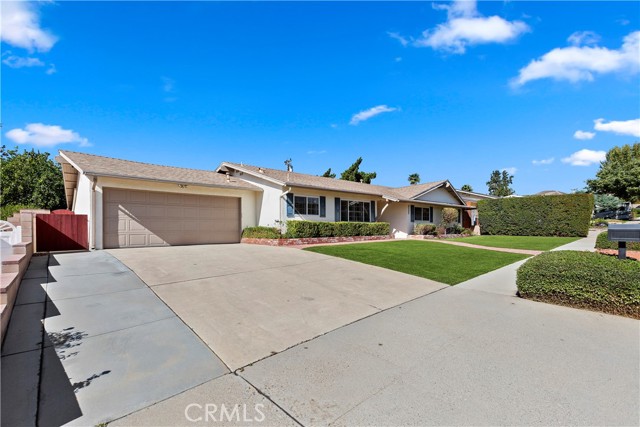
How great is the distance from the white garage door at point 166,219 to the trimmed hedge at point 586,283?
41.9 ft

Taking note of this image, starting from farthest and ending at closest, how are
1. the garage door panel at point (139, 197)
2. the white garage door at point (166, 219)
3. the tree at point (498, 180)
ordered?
the tree at point (498, 180), the garage door panel at point (139, 197), the white garage door at point (166, 219)

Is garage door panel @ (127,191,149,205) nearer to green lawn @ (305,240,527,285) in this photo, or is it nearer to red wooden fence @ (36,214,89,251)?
red wooden fence @ (36,214,89,251)

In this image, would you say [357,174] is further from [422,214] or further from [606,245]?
[606,245]

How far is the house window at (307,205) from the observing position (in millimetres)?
15539

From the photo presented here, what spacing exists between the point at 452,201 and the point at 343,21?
18015mm

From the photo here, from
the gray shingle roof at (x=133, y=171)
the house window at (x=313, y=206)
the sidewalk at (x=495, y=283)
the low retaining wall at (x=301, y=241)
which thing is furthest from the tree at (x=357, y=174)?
the sidewalk at (x=495, y=283)

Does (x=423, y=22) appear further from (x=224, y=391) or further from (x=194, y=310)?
(x=224, y=391)

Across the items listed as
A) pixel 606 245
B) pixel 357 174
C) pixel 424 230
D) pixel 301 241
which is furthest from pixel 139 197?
pixel 357 174

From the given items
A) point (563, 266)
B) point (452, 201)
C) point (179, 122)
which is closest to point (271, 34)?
point (179, 122)

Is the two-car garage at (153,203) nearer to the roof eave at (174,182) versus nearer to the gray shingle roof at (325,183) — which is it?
the roof eave at (174,182)

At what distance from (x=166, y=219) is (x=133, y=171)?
8.00ft

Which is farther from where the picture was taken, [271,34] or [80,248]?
[271,34]

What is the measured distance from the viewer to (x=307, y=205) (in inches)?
632

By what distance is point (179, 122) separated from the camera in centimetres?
1773
